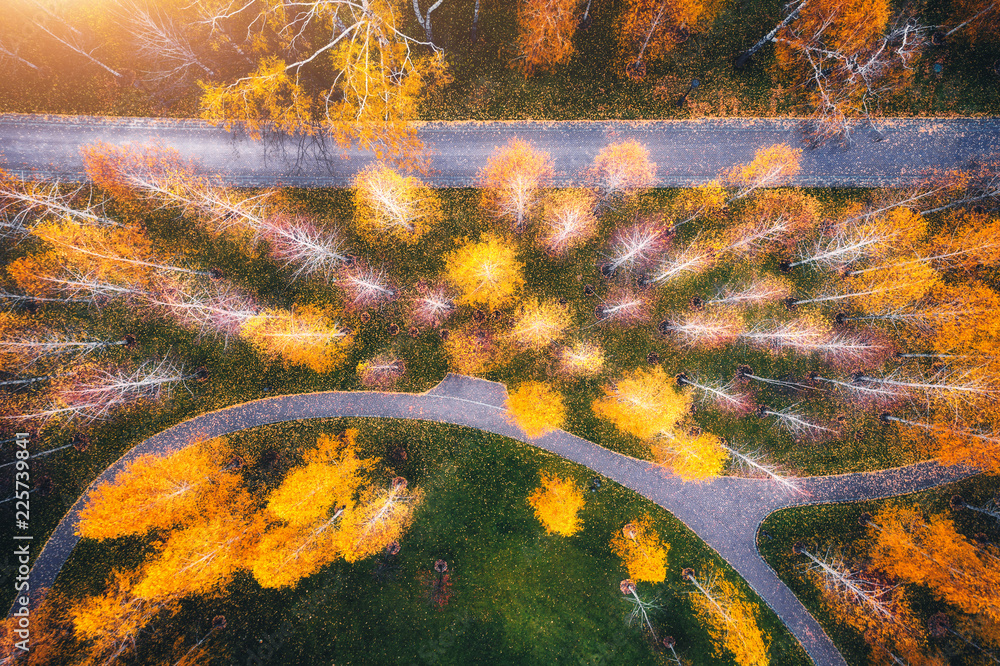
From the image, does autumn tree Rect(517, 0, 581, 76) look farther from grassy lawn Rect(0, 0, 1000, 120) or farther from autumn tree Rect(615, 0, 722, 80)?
autumn tree Rect(615, 0, 722, 80)

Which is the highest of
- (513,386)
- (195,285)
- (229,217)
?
(229,217)

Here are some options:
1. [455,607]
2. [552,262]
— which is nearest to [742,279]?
[552,262]

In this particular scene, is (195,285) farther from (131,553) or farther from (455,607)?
(455,607)

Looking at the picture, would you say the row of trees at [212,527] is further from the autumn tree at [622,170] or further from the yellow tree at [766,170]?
the yellow tree at [766,170]

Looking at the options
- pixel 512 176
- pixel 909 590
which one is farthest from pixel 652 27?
pixel 909 590

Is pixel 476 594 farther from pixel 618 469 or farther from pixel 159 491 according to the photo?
pixel 159 491
